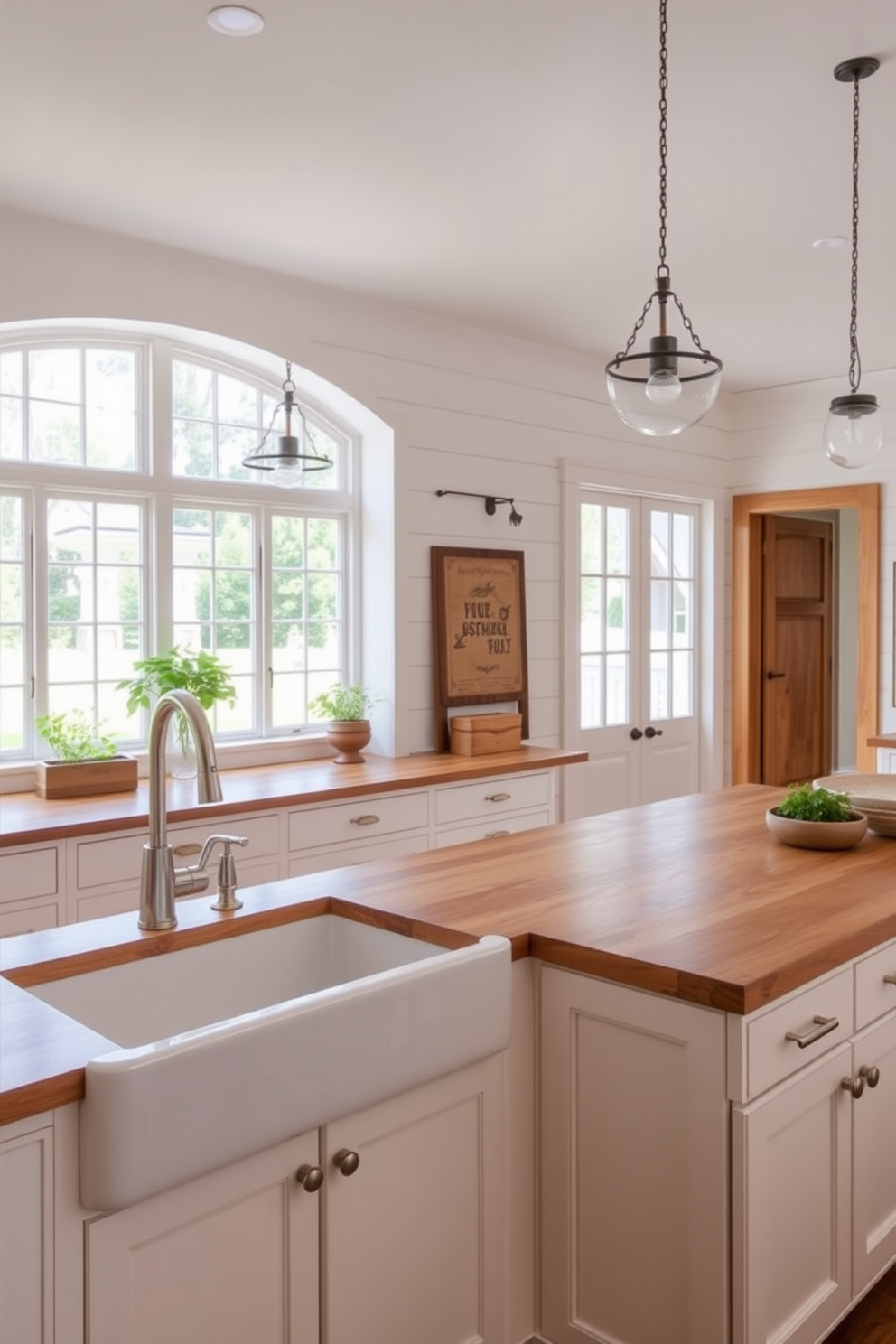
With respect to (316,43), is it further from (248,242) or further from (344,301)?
(344,301)

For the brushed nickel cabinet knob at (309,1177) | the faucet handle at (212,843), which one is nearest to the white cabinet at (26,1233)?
the brushed nickel cabinet knob at (309,1177)

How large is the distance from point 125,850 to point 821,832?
1898 millimetres

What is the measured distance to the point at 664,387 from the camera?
7.09 feet

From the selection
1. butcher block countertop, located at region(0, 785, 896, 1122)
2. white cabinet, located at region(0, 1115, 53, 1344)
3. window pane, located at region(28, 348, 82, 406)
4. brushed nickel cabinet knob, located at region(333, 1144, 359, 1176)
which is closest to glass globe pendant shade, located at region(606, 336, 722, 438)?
butcher block countertop, located at region(0, 785, 896, 1122)

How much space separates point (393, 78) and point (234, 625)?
86.8 inches

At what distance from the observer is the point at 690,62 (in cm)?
245

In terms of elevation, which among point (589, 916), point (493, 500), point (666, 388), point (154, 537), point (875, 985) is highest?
point (493, 500)

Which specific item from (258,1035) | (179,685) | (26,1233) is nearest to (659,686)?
(179,685)

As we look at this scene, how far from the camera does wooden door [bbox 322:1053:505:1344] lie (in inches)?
58.6

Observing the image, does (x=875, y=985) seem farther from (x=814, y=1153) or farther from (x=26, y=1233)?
(x=26, y=1233)

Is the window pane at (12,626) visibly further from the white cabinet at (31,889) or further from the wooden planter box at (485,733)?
the wooden planter box at (485,733)

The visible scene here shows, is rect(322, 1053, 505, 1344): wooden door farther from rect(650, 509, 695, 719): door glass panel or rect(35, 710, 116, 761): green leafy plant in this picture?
rect(650, 509, 695, 719): door glass panel

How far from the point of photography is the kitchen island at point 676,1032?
162cm

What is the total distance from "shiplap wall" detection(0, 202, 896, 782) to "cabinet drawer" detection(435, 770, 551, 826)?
484mm
